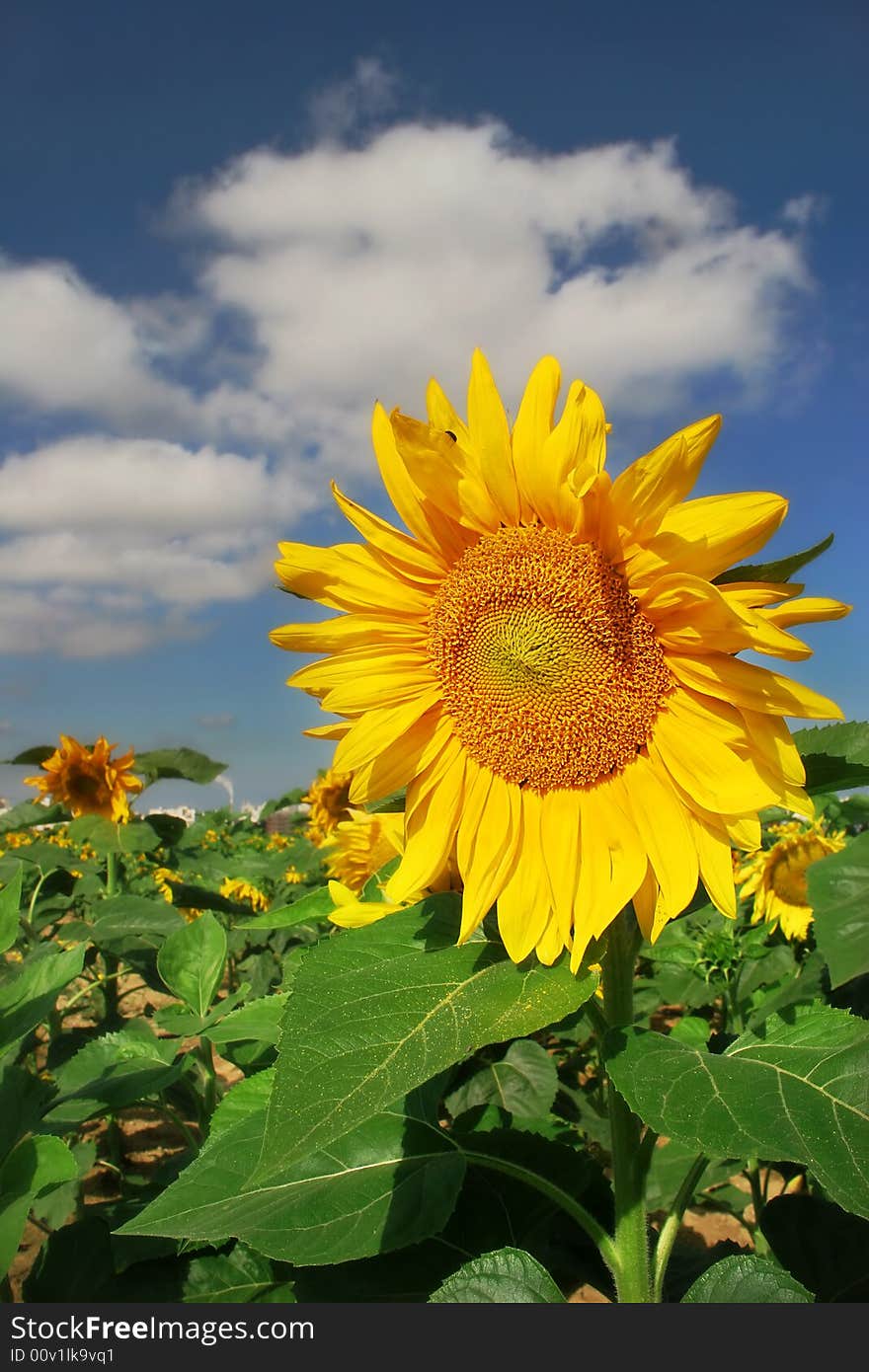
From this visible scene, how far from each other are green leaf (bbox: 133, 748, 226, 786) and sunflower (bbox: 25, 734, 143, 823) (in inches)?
5.3

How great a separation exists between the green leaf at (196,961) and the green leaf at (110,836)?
77.7 inches

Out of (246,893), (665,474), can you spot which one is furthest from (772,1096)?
(246,893)

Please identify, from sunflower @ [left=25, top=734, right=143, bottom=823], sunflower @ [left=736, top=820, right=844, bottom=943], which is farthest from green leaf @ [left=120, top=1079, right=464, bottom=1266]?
sunflower @ [left=25, top=734, right=143, bottom=823]

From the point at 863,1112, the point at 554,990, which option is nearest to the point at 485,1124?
the point at 554,990

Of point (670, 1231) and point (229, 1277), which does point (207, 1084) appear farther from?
point (670, 1231)

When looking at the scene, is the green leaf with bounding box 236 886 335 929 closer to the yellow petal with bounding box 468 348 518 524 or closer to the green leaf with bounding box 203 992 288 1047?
the green leaf with bounding box 203 992 288 1047

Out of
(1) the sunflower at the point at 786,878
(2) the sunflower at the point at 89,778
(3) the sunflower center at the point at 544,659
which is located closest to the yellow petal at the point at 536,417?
(3) the sunflower center at the point at 544,659

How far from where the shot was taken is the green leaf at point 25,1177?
1.60m

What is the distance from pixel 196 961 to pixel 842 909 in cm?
170

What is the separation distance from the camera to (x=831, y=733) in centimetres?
161

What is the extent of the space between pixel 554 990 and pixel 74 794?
4.42 metres

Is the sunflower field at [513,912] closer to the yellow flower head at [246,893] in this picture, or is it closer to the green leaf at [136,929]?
the green leaf at [136,929]

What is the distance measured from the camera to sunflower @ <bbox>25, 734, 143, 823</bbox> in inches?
209

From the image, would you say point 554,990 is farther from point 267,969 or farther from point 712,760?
point 267,969
